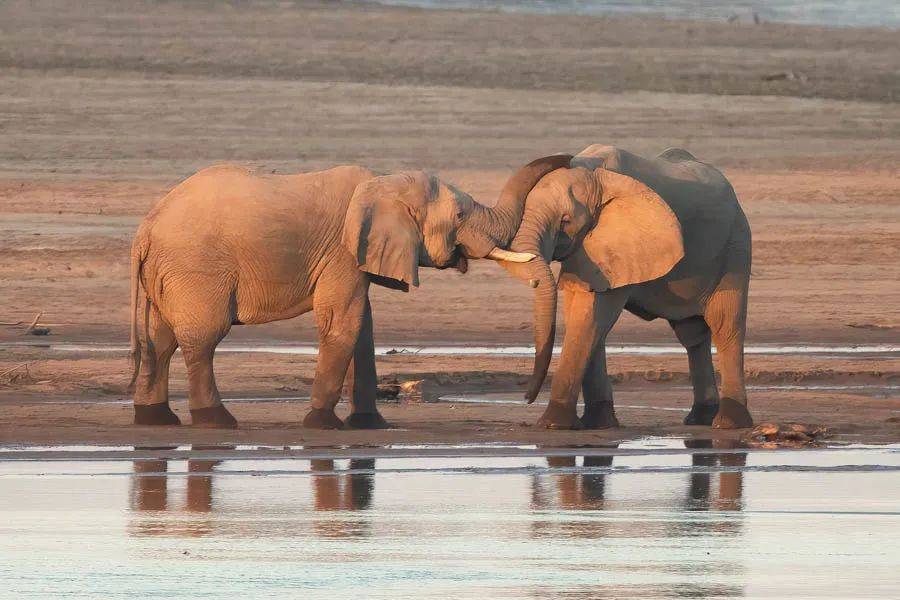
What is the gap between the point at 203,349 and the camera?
1579 cm

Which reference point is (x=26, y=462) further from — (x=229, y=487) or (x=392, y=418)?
(x=392, y=418)

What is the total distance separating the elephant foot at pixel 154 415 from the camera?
52.3ft

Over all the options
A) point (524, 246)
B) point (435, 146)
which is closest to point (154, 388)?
point (524, 246)

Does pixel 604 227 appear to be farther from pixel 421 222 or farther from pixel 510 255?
pixel 421 222

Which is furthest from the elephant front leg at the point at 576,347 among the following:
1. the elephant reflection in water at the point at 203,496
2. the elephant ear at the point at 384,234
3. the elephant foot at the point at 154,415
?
the elephant foot at the point at 154,415

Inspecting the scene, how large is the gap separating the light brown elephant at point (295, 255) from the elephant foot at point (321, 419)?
0.03 feet

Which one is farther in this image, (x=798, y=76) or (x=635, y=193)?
(x=798, y=76)

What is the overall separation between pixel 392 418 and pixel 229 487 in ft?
14.4

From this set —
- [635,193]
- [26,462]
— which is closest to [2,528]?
[26,462]

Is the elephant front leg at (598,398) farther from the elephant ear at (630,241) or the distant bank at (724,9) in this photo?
the distant bank at (724,9)

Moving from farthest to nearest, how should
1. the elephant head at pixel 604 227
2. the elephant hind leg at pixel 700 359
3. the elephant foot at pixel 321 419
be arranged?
the elephant hind leg at pixel 700 359 < the elephant head at pixel 604 227 < the elephant foot at pixel 321 419

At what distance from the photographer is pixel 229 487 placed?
12305 millimetres

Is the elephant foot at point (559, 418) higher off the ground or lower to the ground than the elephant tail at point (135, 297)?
lower

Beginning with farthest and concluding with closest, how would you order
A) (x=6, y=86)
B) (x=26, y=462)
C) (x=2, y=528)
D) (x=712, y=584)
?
1. (x=6, y=86)
2. (x=26, y=462)
3. (x=2, y=528)
4. (x=712, y=584)
